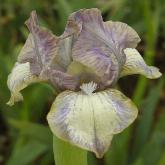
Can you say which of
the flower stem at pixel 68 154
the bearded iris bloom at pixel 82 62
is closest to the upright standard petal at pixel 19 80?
the bearded iris bloom at pixel 82 62

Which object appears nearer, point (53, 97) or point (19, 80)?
point (19, 80)

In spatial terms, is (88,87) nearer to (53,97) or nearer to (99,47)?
(99,47)

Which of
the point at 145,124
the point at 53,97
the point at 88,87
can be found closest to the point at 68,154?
the point at 88,87

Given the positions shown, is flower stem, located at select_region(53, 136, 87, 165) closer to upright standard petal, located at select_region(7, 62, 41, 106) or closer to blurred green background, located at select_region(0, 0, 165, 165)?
upright standard petal, located at select_region(7, 62, 41, 106)

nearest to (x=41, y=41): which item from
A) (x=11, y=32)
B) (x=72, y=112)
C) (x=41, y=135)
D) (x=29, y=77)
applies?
A: (x=29, y=77)

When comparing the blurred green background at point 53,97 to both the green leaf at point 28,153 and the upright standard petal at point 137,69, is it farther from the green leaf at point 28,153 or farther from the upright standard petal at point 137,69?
the upright standard petal at point 137,69

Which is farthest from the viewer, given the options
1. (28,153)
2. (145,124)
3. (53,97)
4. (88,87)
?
(53,97)

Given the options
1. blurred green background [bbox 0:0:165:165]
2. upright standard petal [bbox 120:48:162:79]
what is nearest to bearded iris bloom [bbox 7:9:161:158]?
upright standard petal [bbox 120:48:162:79]
